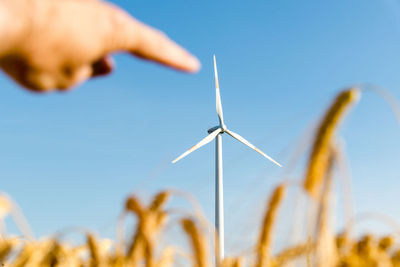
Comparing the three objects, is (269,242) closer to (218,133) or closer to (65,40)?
(65,40)

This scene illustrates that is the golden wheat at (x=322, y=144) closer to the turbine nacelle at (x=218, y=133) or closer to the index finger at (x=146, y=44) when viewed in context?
the index finger at (x=146, y=44)

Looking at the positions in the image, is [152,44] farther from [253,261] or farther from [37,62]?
[253,261]

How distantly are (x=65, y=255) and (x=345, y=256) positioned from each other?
176cm

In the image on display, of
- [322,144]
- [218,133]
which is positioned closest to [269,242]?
[322,144]

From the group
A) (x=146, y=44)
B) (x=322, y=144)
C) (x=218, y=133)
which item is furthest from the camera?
(x=218, y=133)

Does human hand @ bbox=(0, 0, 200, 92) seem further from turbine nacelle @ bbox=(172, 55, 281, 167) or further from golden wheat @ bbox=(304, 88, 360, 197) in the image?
turbine nacelle @ bbox=(172, 55, 281, 167)

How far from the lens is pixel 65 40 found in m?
1.84

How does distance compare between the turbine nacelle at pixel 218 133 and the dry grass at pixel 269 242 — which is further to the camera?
the turbine nacelle at pixel 218 133

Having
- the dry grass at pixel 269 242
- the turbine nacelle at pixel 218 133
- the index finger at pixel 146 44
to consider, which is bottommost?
the dry grass at pixel 269 242

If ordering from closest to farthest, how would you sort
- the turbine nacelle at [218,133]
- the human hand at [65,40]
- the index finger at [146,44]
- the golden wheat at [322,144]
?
1. the human hand at [65,40]
2. the index finger at [146,44]
3. the golden wheat at [322,144]
4. the turbine nacelle at [218,133]

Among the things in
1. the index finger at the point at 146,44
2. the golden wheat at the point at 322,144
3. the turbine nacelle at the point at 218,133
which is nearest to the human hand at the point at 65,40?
the index finger at the point at 146,44

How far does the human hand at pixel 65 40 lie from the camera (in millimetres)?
1735

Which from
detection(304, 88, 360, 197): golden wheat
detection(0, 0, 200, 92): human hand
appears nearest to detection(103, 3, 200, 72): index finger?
detection(0, 0, 200, 92): human hand

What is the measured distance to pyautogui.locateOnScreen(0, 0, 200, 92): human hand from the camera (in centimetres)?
174
